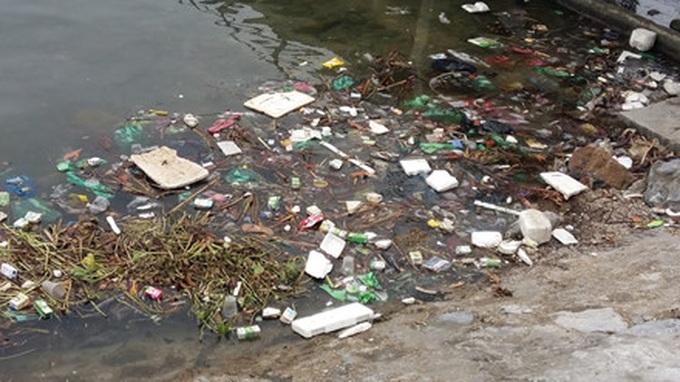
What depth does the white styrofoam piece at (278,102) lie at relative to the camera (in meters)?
6.27

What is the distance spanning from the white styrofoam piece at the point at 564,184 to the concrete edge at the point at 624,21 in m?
3.21

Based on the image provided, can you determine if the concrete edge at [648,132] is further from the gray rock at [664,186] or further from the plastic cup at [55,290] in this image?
the plastic cup at [55,290]

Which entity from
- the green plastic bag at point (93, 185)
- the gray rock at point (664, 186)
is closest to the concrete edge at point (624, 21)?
the gray rock at point (664, 186)

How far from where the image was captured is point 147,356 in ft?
13.1

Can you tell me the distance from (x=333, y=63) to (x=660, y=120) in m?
3.15

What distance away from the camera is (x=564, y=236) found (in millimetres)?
4992

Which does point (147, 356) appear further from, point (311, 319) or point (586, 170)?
point (586, 170)

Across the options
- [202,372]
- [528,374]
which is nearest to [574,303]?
[528,374]

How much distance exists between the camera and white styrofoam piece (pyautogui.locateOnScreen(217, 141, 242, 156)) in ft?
18.7

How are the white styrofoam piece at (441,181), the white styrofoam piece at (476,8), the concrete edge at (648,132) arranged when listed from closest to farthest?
1. the white styrofoam piece at (441,181)
2. the concrete edge at (648,132)
3. the white styrofoam piece at (476,8)

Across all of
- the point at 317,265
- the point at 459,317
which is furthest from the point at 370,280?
the point at 459,317

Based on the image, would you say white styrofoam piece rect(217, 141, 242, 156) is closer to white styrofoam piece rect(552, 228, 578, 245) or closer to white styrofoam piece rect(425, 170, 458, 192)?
white styrofoam piece rect(425, 170, 458, 192)

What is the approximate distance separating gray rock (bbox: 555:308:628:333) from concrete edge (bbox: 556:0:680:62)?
5.03m

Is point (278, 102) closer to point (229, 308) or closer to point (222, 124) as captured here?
point (222, 124)
